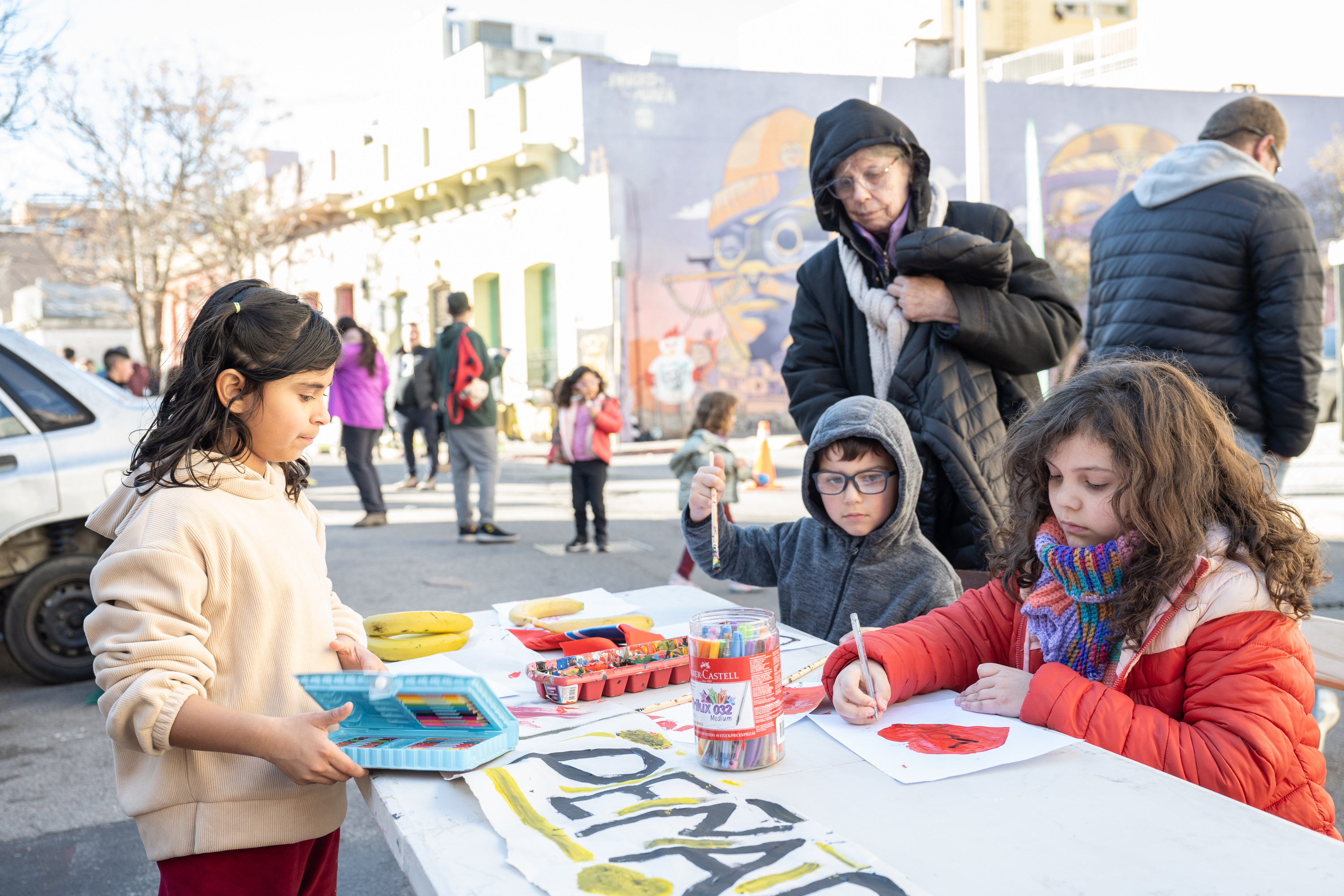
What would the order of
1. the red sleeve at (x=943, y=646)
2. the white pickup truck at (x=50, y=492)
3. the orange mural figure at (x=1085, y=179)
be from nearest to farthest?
the red sleeve at (x=943, y=646) < the white pickup truck at (x=50, y=492) < the orange mural figure at (x=1085, y=179)

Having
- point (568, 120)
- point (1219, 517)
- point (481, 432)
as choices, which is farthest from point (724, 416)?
point (568, 120)

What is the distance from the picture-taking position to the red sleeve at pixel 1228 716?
1.66 meters

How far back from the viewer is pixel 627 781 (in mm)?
1595

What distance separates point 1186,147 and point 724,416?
12.9 ft

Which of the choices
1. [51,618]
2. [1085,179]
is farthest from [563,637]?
[1085,179]

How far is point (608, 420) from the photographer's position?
317 inches

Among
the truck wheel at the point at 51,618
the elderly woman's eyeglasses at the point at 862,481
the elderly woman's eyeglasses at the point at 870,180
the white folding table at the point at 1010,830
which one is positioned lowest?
the truck wheel at the point at 51,618

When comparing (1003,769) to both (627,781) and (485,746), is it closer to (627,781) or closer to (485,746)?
(627,781)

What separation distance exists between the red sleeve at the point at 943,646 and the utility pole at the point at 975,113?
32.1 ft

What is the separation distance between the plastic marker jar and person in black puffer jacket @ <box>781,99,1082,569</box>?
133 centimetres

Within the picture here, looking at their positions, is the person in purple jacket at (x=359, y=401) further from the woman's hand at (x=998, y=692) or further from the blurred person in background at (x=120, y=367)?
the woman's hand at (x=998, y=692)

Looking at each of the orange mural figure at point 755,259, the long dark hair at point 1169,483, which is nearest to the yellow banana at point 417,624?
the long dark hair at point 1169,483

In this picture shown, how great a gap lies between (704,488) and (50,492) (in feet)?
11.8

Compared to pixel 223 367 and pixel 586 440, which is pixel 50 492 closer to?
pixel 223 367
